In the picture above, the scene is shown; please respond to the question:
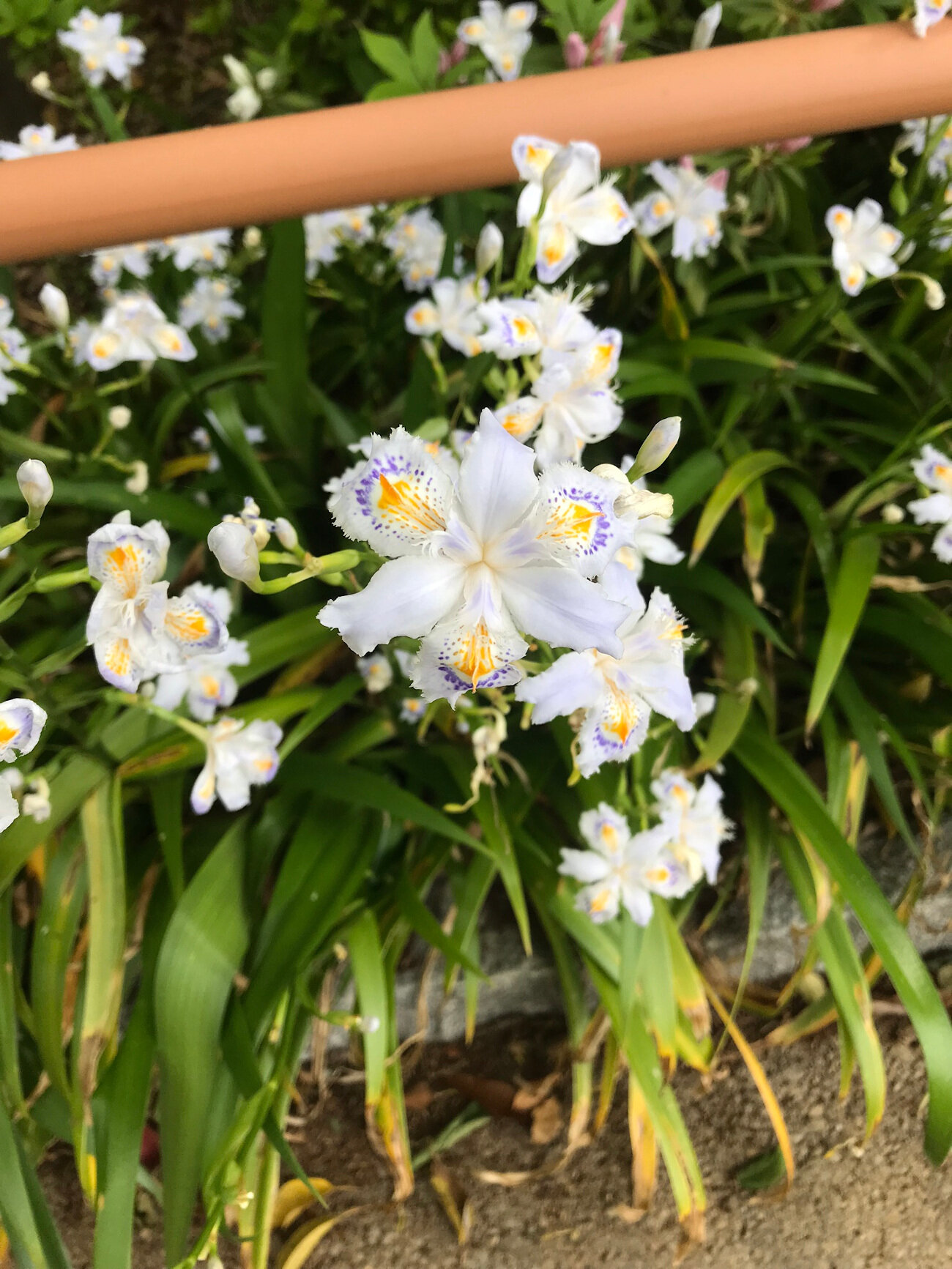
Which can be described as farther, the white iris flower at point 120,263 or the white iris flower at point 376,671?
the white iris flower at point 120,263

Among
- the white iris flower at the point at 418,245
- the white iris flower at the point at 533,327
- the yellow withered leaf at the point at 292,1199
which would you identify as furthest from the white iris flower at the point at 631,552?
the yellow withered leaf at the point at 292,1199

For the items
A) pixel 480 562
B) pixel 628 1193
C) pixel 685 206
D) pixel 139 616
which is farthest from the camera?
pixel 628 1193

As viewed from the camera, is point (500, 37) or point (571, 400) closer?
point (571, 400)

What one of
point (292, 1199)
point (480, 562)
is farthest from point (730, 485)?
point (292, 1199)

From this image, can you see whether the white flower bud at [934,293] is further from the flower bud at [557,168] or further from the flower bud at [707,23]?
the flower bud at [557,168]

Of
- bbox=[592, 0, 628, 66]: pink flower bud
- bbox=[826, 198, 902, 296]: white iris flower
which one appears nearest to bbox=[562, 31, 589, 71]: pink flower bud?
bbox=[592, 0, 628, 66]: pink flower bud

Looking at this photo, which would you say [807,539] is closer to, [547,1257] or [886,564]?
[886,564]

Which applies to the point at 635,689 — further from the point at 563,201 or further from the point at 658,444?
the point at 563,201
